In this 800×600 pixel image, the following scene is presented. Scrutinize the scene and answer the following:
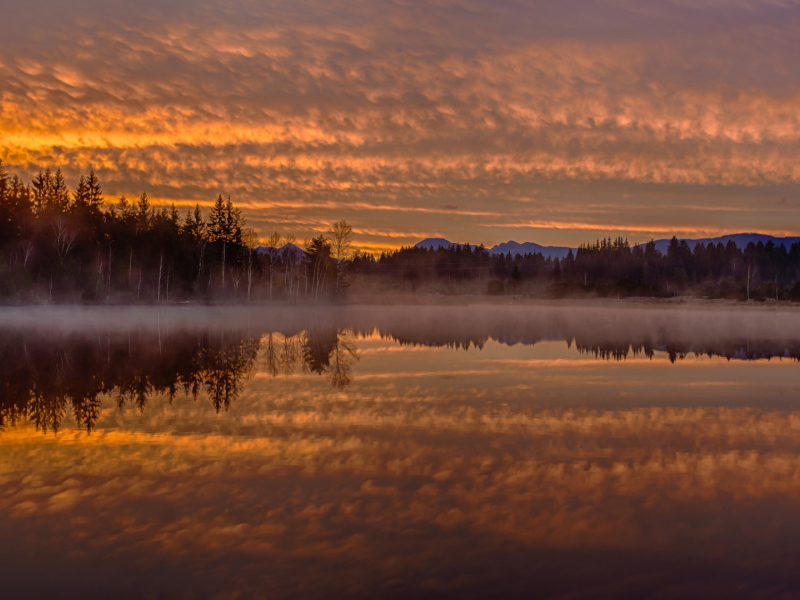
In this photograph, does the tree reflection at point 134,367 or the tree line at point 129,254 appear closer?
the tree reflection at point 134,367

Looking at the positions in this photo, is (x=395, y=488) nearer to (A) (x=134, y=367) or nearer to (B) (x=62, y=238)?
(A) (x=134, y=367)

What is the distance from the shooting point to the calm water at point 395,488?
20.7 ft

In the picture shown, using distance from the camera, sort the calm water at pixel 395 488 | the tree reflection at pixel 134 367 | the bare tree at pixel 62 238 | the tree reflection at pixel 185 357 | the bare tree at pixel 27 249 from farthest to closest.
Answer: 1. the bare tree at pixel 62 238
2. the bare tree at pixel 27 249
3. the tree reflection at pixel 185 357
4. the tree reflection at pixel 134 367
5. the calm water at pixel 395 488

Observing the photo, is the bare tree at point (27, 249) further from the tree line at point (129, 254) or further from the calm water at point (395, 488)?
the calm water at point (395, 488)

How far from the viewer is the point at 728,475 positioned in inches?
376

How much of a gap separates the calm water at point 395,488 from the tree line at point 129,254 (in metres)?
68.0

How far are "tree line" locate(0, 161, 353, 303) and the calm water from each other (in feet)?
223

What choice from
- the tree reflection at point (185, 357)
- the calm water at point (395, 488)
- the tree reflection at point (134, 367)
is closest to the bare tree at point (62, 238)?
the tree reflection at point (185, 357)

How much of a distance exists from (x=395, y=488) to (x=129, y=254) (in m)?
92.0

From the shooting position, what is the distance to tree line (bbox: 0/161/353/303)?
78.1m

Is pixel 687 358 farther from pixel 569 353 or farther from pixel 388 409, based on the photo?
pixel 388 409

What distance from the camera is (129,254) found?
91438mm

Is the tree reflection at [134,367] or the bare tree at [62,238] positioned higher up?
the bare tree at [62,238]

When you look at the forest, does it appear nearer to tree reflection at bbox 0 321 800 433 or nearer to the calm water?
tree reflection at bbox 0 321 800 433
